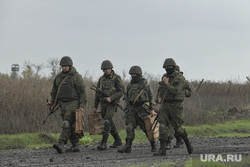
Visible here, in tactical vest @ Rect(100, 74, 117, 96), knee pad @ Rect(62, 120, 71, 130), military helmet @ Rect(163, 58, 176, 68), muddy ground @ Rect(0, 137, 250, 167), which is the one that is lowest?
muddy ground @ Rect(0, 137, 250, 167)

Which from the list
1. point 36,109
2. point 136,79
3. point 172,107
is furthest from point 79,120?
point 36,109

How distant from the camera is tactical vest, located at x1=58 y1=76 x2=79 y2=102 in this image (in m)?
11.2

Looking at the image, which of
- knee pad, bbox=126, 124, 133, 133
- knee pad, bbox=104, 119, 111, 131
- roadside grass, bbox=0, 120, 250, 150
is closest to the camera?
knee pad, bbox=126, 124, 133, 133

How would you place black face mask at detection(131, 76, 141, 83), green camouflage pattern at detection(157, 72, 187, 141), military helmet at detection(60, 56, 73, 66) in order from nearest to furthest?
green camouflage pattern at detection(157, 72, 187, 141)
military helmet at detection(60, 56, 73, 66)
black face mask at detection(131, 76, 141, 83)

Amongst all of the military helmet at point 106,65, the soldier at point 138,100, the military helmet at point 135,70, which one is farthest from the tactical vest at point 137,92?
the military helmet at point 106,65

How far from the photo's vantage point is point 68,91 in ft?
36.9

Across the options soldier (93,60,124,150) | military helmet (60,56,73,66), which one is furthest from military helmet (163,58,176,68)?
military helmet (60,56,73,66)

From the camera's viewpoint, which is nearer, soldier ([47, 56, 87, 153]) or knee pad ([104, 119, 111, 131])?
soldier ([47, 56, 87, 153])

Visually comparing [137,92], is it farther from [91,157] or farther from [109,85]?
[91,157]

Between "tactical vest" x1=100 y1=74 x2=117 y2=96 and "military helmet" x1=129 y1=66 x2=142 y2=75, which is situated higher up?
"military helmet" x1=129 y1=66 x2=142 y2=75

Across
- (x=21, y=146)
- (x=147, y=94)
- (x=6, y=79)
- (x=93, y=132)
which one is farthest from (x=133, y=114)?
(x=6, y=79)

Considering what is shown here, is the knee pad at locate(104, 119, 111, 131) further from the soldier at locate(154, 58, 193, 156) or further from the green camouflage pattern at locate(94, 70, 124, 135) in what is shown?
the soldier at locate(154, 58, 193, 156)

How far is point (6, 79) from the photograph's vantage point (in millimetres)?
17203

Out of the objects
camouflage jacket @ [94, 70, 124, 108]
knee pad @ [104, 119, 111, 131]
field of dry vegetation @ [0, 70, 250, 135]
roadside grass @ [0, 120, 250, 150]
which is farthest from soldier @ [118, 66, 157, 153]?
field of dry vegetation @ [0, 70, 250, 135]
